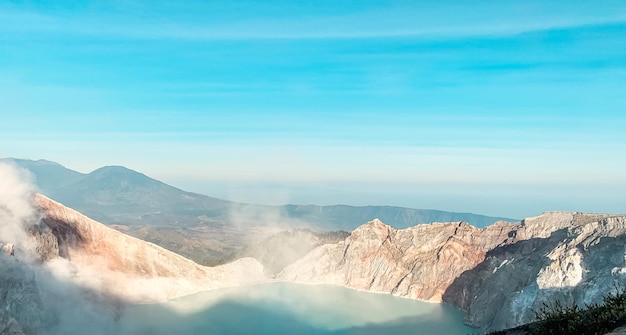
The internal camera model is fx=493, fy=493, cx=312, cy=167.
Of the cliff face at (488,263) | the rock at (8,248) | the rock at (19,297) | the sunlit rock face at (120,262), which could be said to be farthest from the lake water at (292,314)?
the rock at (8,248)

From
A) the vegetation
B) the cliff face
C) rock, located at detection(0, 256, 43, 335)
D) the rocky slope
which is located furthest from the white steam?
the vegetation

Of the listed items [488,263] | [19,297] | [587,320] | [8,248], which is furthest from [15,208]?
[488,263]

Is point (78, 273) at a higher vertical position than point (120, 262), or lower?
lower

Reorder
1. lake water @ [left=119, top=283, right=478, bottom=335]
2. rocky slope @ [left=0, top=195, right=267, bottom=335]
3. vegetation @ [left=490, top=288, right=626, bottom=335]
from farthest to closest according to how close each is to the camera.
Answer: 1. lake water @ [left=119, top=283, right=478, bottom=335]
2. rocky slope @ [left=0, top=195, right=267, bottom=335]
3. vegetation @ [left=490, top=288, right=626, bottom=335]

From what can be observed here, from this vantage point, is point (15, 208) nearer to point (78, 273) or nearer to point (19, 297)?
point (78, 273)

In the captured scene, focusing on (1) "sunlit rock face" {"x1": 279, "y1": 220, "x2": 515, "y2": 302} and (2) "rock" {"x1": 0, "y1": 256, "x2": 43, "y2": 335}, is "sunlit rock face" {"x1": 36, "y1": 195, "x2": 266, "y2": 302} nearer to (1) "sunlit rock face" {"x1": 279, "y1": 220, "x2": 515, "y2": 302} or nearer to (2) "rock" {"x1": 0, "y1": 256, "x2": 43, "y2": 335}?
(2) "rock" {"x1": 0, "y1": 256, "x2": 43, "y2": 335}

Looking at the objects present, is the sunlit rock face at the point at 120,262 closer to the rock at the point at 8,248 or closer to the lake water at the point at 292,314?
the lake water at the point at 292,314

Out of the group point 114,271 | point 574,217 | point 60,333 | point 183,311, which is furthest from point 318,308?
point 574,217

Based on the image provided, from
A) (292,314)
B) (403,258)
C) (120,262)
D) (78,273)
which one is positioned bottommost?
(292,314)
